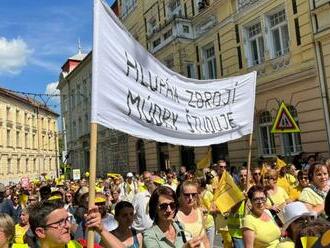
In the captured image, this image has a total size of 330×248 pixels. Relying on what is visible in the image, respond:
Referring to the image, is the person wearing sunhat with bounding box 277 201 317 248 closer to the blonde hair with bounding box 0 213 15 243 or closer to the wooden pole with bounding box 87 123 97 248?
the wooden pole with bounding box 87 123 97 248

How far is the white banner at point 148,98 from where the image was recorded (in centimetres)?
388

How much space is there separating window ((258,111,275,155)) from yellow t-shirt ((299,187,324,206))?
36.2 ft

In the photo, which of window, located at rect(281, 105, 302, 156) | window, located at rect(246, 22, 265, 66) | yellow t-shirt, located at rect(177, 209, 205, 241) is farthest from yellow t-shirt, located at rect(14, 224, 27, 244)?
→ window, located at rect(246, 22, 265, 66)

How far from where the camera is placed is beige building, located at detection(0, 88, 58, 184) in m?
52.7

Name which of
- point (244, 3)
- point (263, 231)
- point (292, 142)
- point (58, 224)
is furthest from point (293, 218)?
point (244, 3)

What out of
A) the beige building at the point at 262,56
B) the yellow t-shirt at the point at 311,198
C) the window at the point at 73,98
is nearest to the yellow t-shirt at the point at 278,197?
the yellow t-shirt at the point at 311,198

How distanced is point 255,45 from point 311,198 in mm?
12788

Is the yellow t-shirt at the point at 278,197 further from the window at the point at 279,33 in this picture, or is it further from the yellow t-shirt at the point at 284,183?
the window at the point at 279,33

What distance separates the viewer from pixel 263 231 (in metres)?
4.70

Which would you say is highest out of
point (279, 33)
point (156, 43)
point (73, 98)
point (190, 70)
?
point (73, 98)

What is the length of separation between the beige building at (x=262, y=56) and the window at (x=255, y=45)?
0.04 meters

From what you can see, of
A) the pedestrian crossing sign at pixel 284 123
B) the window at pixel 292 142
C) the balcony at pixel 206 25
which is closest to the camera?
the pedestrian crossing sign at pixel 284 123

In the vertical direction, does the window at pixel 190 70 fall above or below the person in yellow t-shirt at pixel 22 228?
above

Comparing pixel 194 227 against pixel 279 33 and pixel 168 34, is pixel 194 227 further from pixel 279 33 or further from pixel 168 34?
pixel 168 34
